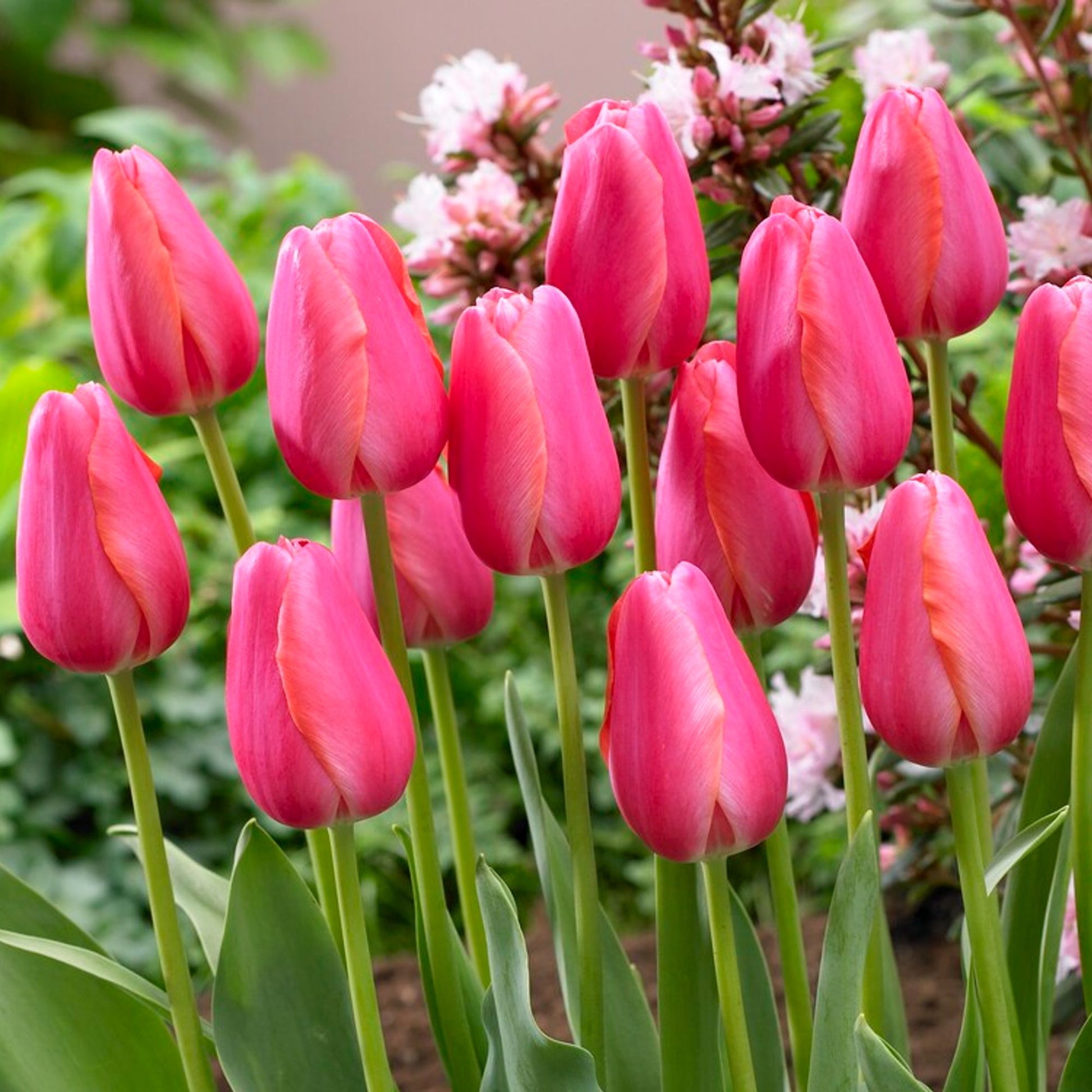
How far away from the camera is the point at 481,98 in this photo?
2.84 feet

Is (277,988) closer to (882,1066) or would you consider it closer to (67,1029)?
(67,1029)

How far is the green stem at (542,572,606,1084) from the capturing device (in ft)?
1.73

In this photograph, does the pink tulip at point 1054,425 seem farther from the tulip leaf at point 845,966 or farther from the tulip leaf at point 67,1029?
the tulip leaf at point 67,1029

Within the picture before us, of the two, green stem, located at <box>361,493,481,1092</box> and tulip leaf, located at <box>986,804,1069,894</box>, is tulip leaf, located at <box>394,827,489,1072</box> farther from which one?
tulip leaf, located at <box>986,804,1069,894</box>

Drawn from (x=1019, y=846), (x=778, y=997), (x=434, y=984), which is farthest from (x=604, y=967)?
(x=778, y=997)

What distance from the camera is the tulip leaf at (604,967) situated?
0.63 metres

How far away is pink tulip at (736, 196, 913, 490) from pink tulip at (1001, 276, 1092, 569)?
40mm

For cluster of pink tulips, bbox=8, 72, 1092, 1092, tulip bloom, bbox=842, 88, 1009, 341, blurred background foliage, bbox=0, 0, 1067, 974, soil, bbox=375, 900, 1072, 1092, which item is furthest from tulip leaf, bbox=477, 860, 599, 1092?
blurred background foliage, bbox=0, 0, 1067, 974

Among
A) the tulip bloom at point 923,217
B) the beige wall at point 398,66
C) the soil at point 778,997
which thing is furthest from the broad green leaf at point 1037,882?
the beige wall at point 398,66

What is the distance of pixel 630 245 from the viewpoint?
0.50 m

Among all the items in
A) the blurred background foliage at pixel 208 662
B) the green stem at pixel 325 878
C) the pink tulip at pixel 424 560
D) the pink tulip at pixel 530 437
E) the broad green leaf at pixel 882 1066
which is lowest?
the blurred background foliage at pixel 208 662

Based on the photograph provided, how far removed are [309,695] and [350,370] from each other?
0.30 ft

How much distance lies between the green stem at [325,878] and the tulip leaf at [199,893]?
0.05 meters

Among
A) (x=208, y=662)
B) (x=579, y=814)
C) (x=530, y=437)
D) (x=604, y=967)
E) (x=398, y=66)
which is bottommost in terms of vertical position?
(x=208, y=662)
